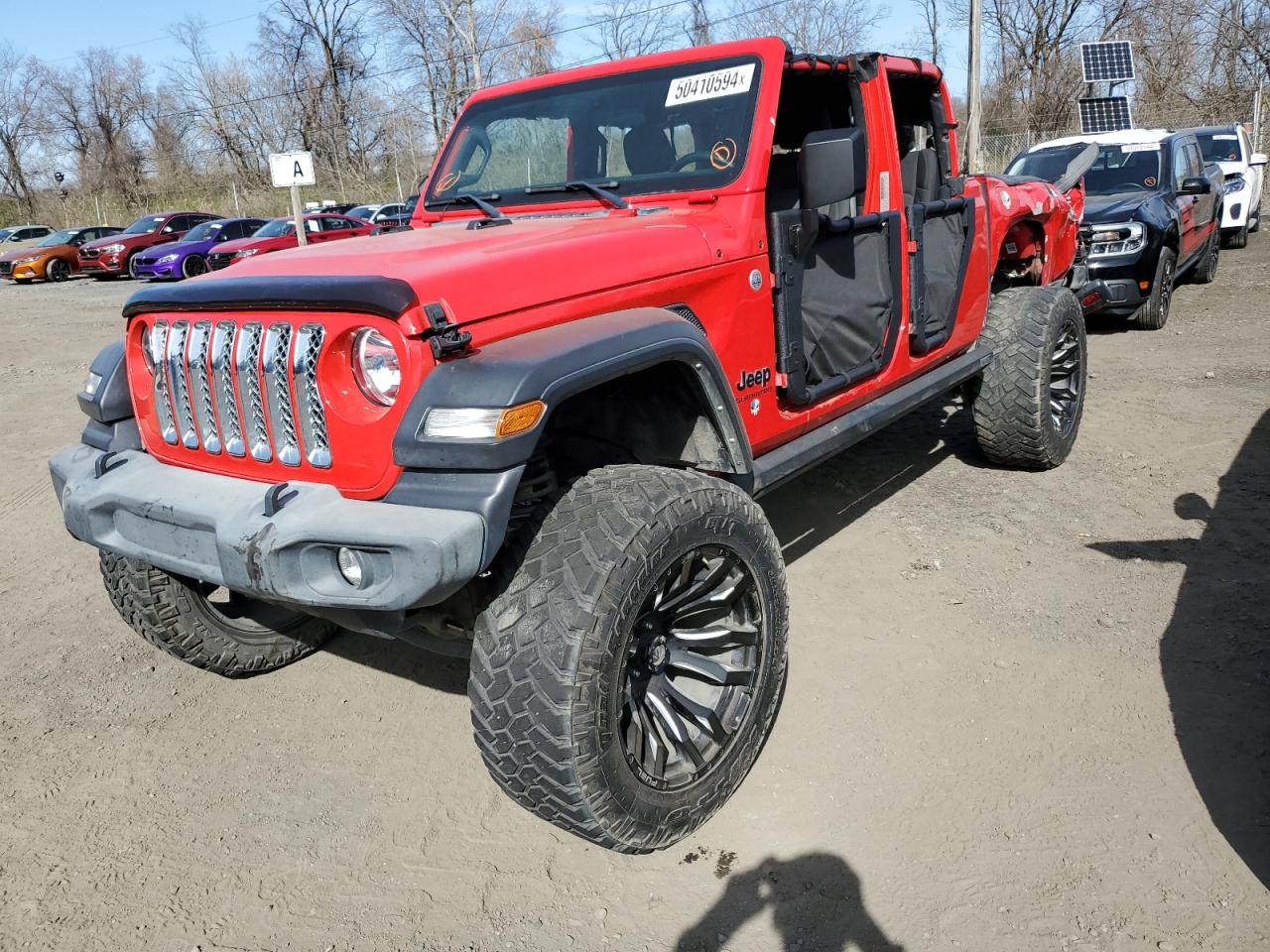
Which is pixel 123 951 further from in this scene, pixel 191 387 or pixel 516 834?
pixel 191 387

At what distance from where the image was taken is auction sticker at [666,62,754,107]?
3.50m

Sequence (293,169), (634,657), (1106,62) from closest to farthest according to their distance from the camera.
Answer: (634,657)
(293,169)
(1106,62)

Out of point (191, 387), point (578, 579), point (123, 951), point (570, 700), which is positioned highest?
point (191, 387)

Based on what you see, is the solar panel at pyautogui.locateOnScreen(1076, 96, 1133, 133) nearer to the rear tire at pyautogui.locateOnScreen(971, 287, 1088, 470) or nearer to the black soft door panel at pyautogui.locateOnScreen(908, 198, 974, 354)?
the rear tire at pyautogui.locateOnScreen(971, 287, 1088, 470)

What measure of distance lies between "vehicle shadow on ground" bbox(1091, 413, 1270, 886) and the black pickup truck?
4137 millimetres

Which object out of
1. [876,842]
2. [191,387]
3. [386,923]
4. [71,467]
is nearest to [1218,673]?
[876,842]

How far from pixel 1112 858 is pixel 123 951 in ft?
8.13

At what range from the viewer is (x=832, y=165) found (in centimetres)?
323

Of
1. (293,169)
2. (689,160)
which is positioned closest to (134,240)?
(293,169)

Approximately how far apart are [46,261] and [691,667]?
89.1ft

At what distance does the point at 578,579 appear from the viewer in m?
2.33

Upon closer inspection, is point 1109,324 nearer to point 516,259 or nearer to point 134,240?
point 516,259

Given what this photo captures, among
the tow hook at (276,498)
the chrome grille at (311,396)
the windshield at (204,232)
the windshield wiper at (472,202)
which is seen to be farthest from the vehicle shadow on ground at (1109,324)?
the windshield at (204,232)

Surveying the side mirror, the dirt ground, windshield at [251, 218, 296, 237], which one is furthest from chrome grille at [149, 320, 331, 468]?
windshield at [251, 218, 296, 237]
